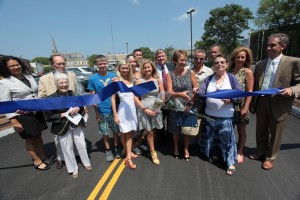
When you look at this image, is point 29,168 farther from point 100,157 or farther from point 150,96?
point 150,96

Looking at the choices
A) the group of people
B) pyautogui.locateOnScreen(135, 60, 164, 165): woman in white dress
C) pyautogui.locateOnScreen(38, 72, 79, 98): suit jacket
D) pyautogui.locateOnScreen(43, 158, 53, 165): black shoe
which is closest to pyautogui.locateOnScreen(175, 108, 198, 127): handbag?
the group of people

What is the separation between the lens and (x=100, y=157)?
165 inches

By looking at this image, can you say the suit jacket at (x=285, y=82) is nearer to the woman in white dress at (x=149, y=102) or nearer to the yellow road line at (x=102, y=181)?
the woman in white dress at (x=149, y=102)

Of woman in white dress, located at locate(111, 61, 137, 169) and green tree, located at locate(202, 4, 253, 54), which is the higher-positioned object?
green tree, located at locate(202, 4, 253, 54)

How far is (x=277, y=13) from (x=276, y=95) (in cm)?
3879

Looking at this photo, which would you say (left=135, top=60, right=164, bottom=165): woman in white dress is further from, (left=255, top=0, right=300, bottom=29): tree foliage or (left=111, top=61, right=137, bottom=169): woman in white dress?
(left=255, top=0, right=300, bottom=29): tree foliage

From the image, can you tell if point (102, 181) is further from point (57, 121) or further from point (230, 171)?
point (230, 171)

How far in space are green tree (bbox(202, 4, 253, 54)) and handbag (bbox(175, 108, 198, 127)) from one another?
48.2 m

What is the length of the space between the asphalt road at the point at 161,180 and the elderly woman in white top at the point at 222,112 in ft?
1.21

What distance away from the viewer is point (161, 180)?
→ 3.21 meters

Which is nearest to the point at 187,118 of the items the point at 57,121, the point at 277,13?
the point at 57,121

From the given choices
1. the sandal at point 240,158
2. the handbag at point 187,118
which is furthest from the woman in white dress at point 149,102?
the sandal at point 240,158

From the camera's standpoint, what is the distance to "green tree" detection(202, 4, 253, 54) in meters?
47.0

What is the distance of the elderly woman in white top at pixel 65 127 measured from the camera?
3.29m
